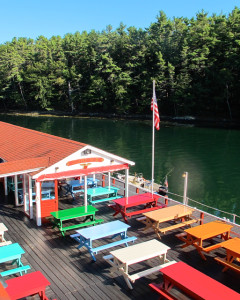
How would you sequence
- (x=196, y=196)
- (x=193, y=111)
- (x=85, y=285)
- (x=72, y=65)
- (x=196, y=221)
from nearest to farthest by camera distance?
(x=85, y=285)
(x=196, y=221)
(x=196, y=196)
(x=193, y=111)
(x=72, y=65)

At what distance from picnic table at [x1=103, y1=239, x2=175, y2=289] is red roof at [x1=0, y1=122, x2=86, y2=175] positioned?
4.08 m

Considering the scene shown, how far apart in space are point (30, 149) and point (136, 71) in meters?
58.5

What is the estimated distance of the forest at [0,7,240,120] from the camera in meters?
56.8

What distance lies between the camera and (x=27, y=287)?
565cm

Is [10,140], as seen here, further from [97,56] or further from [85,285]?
[97,56]

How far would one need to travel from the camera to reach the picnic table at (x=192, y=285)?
5270mm

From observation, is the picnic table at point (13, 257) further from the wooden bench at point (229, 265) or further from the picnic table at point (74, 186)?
the picnic table at point (74, 186)

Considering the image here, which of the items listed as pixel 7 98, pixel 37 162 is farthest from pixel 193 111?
pixel 37 162

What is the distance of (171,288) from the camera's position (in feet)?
20.6

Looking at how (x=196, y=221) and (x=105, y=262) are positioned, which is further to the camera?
(x=196, y=221)

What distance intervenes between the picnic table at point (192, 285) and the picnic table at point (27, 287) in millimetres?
2090

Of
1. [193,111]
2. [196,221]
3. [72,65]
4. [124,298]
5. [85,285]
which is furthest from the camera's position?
[72,65]

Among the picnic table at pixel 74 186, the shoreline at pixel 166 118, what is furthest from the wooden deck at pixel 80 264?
the shoreline at pixel 166 118

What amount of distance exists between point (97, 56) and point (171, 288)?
6834 centimetres
